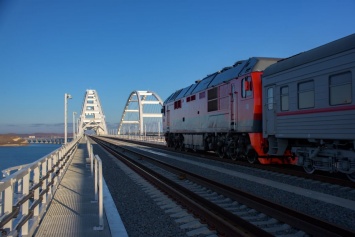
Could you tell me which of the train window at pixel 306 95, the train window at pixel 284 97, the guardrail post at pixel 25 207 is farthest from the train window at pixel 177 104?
the guardrail post at pixel 25 207

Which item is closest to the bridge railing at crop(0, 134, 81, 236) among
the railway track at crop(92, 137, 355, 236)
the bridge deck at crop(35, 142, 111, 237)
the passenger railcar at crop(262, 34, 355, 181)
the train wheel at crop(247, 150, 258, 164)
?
the bridge deck at crop(35, 142, 111, 237)

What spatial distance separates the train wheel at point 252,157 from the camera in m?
16.4

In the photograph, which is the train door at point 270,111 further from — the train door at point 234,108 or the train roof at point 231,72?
the train door at point 234,108

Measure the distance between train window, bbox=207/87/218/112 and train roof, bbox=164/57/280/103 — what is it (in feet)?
1.17

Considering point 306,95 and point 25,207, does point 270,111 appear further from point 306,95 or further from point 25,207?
point 25,207

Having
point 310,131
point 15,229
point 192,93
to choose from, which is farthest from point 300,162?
point 192,93

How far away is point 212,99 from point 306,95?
893cm

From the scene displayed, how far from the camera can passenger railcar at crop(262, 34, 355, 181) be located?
33.1 ft

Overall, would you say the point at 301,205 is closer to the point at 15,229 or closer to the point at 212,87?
the point at 15,229

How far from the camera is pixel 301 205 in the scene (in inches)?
323

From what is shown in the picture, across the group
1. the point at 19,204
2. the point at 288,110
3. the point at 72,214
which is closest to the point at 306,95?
the point at 288,110

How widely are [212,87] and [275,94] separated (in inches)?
275

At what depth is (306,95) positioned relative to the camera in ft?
39.1

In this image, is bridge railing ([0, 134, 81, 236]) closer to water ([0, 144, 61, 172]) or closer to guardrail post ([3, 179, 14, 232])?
guardrail post ([3, 179, 14, 232])
